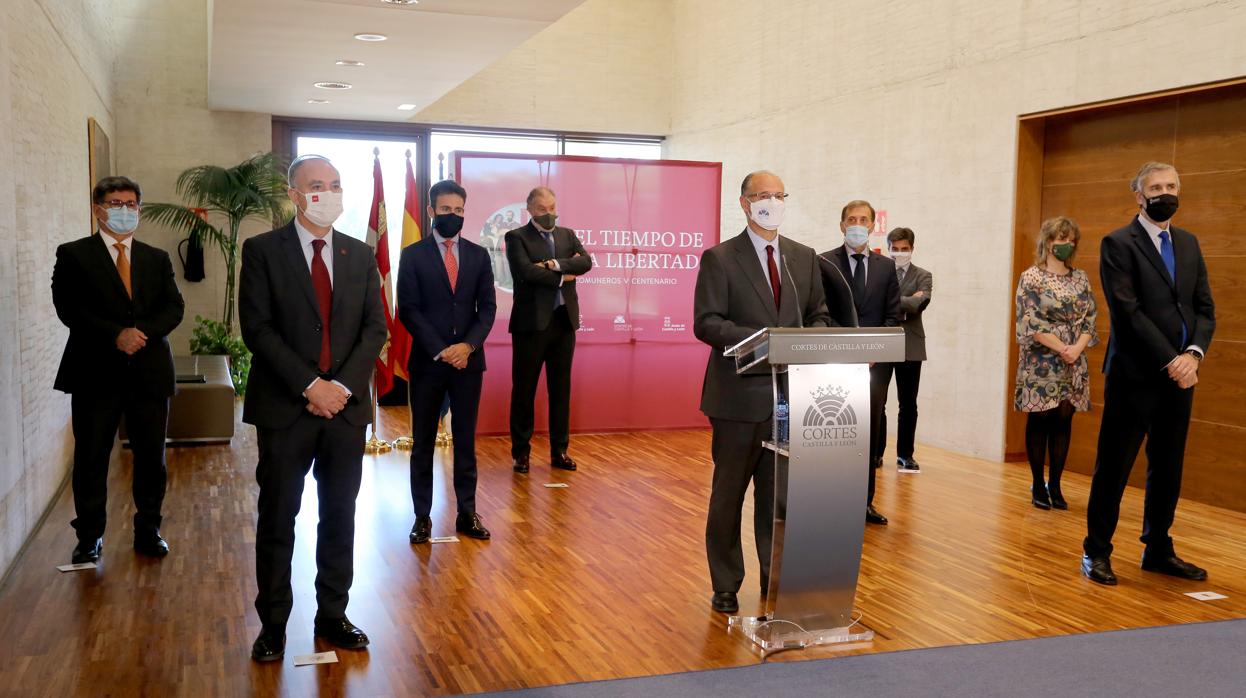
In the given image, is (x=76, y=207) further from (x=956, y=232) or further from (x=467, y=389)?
(x=956, y=232)

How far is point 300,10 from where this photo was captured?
21.4 feet

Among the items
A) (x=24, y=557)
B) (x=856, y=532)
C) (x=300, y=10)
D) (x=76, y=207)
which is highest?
(x=300, y=10)

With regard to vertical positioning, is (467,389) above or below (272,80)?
below

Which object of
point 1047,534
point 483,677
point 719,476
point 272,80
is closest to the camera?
point 483,677

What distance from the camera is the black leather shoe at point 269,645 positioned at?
3.64 m

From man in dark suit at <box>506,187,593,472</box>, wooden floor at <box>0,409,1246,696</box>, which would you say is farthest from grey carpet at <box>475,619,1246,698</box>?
man in dark suit at <box>506,187,593,472</box>

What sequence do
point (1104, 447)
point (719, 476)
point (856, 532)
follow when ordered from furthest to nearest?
point (1104, 447), point (719, 476), point (856, 532)

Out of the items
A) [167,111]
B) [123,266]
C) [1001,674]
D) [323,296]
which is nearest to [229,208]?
[167,111]

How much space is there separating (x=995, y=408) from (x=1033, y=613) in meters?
3.75

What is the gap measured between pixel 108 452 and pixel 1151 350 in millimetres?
4600

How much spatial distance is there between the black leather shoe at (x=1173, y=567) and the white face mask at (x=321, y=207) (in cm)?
391

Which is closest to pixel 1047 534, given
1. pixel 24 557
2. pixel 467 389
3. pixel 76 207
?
pixel 467 389

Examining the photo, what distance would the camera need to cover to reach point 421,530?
534 cm

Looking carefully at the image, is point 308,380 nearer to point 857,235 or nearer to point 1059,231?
point 857,235
